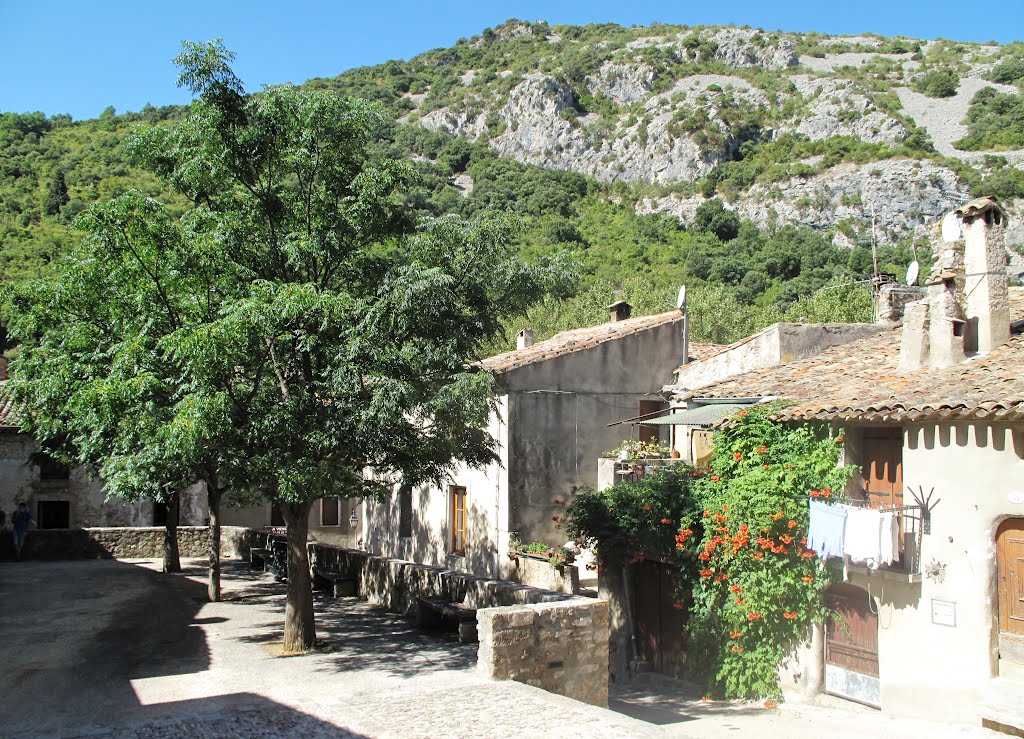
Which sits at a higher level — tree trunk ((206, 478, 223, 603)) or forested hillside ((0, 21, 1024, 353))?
forested hillside ((0, 21, 1024, 353))

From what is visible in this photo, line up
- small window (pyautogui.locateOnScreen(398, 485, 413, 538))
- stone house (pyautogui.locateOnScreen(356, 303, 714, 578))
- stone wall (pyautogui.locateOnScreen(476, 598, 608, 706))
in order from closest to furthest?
stone wall (pyautogui.locateOnScreen(476, 598, 608, 706))
stone house (pyautogui.locateOnScreen(356, 303, 714, 578))
small window (pyautogui.locateOnScreen(398, 485, 413, 538))

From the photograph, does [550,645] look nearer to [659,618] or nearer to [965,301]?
[659,618]

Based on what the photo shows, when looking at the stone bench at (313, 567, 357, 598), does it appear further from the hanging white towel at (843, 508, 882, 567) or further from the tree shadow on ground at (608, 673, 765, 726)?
the hanging white towel at (843, 508, 882, 567)

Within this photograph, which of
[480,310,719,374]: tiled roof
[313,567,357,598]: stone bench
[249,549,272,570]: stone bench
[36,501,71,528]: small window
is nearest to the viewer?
[313,567,357,598]: stone bench

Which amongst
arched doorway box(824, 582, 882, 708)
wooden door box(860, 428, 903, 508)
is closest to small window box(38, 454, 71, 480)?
arched doorway box(824, 582, 882, 708)

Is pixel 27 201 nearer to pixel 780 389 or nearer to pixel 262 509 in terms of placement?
pixel 262 509

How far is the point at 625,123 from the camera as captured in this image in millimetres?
103062

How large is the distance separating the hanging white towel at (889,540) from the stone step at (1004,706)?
1.88 meters

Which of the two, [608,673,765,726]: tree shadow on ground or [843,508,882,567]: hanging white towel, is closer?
[843,508,882,567]: hanging white towel

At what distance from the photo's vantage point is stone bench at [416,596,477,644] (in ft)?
42.3

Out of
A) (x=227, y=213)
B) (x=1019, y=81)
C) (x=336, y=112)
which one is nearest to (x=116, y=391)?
(x=227, y=213)

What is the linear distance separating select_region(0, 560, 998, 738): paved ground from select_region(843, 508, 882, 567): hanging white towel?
2384 mm

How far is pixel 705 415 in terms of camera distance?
14117mm

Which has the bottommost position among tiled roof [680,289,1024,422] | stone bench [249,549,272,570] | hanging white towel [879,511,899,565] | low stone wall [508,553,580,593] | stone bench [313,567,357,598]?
stone bench [249,549,272,570]
